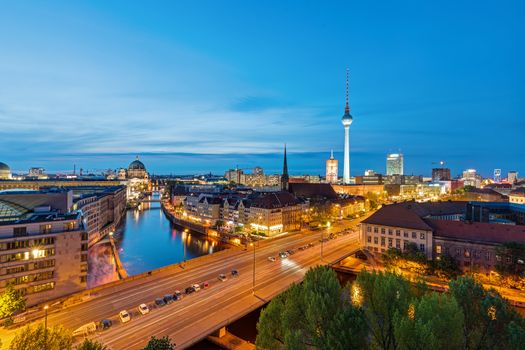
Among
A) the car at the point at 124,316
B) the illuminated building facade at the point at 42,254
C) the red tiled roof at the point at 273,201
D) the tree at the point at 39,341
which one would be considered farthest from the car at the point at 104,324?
the red tiled roof at the point at 273,201

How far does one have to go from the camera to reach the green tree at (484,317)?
720 inches

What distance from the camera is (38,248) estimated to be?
3253cm

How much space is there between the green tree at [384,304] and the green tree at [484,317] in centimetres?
383

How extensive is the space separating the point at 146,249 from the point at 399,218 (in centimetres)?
5447

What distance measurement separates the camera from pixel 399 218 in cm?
4769

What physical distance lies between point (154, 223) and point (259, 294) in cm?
7610

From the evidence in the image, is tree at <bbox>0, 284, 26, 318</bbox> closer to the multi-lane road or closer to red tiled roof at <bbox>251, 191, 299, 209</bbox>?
the multi-lane road

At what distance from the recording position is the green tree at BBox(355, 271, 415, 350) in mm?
20094

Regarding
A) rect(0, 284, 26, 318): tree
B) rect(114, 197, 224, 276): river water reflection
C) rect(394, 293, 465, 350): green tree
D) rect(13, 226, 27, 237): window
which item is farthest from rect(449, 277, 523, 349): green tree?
rect(114, 197, 224, 276): river water reflection

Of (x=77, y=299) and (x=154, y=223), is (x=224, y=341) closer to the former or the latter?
(x=77, y=299)

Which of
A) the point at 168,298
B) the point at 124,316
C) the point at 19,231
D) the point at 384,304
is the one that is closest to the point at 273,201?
the point at 168,298

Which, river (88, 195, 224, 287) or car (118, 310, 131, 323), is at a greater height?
car (118, 310, 131, 323)

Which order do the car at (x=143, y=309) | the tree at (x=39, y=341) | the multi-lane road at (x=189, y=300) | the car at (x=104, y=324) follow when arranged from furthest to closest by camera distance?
the car at (x=143, y=309)
the car at (x=104, y=324)
the multi-lane road at (x=189, y=300)
the tree at (x=39, y=341)

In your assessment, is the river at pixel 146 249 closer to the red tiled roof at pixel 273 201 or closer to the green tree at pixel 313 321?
the red tiled roof at pixel 273 201
